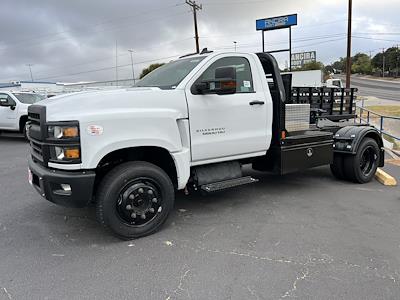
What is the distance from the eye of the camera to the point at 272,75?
17.7 feet

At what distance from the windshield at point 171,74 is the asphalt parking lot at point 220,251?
68.3 inches

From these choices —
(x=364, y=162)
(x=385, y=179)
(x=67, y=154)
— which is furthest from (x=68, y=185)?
(x=385, y=179)

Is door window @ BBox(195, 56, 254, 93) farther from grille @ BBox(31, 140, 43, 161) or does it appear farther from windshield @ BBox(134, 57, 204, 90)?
grille @ BBox(31, 140, 43, 161)

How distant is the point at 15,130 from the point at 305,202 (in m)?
11.3

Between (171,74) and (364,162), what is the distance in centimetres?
398

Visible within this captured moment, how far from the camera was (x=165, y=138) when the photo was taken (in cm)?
408

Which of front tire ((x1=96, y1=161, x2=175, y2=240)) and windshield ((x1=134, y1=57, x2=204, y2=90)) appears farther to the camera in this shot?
windshield ((x1=134, y1=57, x2=204, y2=90))

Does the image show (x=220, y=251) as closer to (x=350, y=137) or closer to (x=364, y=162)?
(x=350, y=137)

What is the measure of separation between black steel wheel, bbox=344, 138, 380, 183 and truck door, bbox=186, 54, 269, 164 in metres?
1.96

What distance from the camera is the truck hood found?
3.64 m

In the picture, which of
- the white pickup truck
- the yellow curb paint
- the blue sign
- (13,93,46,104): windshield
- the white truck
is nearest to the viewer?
the white pickup truck

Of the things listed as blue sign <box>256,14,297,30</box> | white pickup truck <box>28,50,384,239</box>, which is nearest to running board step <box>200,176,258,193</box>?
white pickup truck <box>28,50,384,239</box>

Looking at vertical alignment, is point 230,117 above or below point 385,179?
above

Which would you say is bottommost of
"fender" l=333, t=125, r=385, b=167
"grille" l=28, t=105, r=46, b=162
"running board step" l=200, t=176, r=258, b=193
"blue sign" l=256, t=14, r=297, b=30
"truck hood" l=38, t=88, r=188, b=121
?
"running board step" l=200, t=176, r=258, b=193
